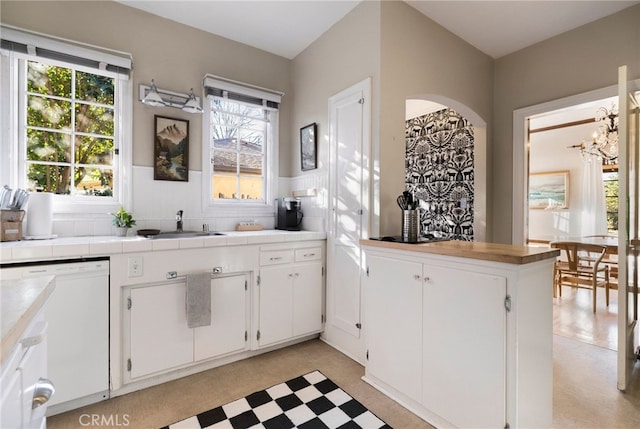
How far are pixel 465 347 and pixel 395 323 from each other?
47cm

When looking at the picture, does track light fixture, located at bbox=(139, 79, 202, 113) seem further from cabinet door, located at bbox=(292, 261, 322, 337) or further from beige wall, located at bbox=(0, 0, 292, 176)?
cabinet door, located at bbox=(292, 261, 322, 337)

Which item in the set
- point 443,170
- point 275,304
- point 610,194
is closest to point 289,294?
point 275,304

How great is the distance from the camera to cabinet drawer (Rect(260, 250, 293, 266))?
2582 mm

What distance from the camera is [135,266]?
Answer: 203cm

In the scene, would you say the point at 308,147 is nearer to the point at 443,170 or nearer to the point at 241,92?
the point at 241,92

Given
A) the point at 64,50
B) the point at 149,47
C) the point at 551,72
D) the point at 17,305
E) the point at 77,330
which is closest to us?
the point at 17,305

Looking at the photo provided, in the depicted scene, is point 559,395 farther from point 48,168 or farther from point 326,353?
point 48,168

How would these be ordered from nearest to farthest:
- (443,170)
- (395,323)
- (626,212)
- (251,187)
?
A: (395,323) → (626,212) → (251,187) → (443,170)

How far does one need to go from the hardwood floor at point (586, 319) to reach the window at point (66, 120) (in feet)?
14.9

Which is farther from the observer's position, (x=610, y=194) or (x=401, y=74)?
(x=610, y=194)

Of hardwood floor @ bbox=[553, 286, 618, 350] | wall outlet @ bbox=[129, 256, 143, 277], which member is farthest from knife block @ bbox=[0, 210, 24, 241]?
hardwood floor @ bbox=[553, 286, 618, 350]

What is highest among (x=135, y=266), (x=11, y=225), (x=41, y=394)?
(x=11, y=225)

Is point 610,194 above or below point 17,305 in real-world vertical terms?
above

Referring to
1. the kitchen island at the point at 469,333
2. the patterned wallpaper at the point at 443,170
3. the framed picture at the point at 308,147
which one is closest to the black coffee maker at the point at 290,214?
the framed picture at the point at 308,147
